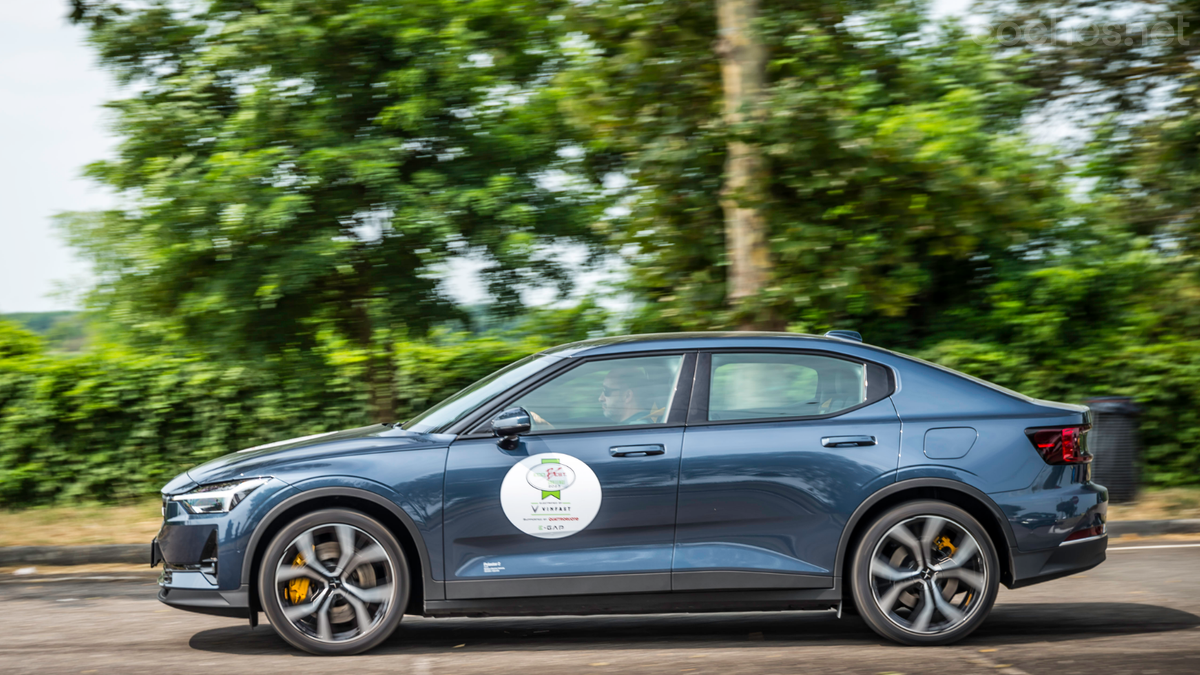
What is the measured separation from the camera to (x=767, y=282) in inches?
374

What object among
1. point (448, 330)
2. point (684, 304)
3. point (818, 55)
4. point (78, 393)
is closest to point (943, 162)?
point (818, 55)

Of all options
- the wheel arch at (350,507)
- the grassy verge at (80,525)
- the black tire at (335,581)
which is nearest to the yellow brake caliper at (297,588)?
the black tire at (335,581)

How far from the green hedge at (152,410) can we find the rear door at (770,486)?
255 inches

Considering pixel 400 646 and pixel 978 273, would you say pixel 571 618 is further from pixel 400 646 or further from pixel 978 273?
pixel 978 273

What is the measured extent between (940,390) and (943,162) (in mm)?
4490

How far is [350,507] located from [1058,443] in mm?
3526

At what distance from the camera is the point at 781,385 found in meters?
5.45

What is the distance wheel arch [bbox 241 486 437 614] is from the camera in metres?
5.13

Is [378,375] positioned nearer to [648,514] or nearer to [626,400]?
[626,400]

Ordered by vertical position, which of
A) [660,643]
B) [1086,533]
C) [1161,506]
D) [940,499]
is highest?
[940,499]

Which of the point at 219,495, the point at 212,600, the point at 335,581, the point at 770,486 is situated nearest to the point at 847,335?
the point at 770,486

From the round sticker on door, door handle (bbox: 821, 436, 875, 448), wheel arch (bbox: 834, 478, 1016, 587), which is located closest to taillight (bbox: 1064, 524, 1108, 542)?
wheel arch (bbox: 834, 478, 1016, 587)

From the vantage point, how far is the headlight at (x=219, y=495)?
5168mm

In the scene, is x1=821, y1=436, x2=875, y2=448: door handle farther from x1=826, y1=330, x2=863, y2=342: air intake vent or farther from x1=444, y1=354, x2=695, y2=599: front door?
x1=444, y1=354, x2=695, y2=599: front door
